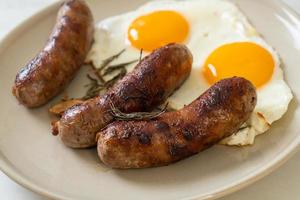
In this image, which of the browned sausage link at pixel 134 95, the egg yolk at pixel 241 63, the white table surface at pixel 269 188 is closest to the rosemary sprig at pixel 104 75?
the browned sausage link at pixel 134 95

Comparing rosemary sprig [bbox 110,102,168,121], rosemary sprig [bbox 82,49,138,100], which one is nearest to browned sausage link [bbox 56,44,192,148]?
rosemary sprig [bbox 110,102,168,121]

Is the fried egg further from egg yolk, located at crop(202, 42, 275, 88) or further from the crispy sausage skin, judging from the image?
the crispy sausage skin

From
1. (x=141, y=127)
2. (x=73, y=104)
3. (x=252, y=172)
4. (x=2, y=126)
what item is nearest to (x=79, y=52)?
(x=73, y=104)

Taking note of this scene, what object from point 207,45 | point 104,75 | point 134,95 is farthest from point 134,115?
point 207,45

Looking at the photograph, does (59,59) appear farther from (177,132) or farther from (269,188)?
(269,188)

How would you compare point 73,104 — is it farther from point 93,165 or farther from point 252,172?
point 252,172
